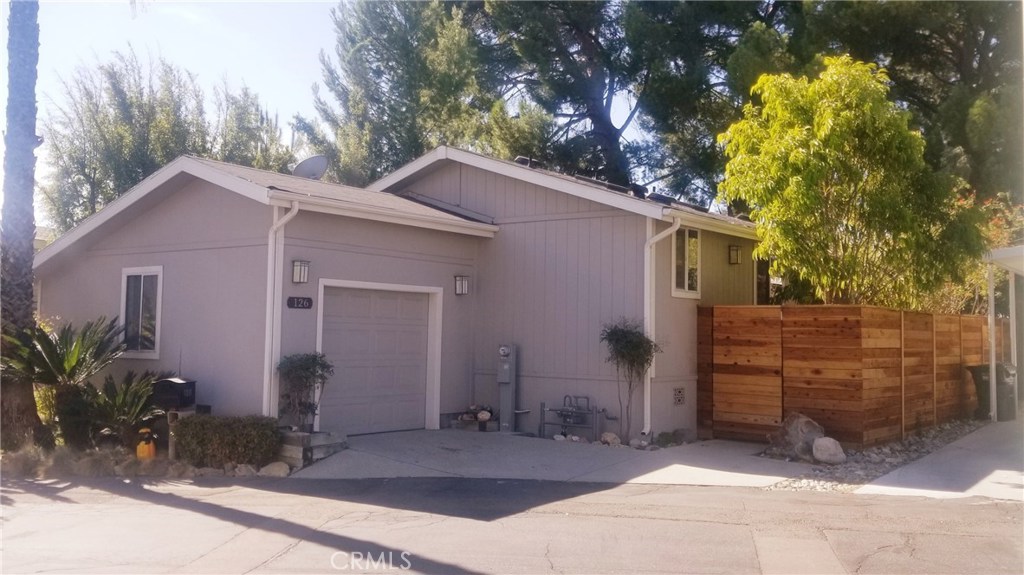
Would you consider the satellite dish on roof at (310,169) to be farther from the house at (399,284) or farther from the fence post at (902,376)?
the fence post at (902,376)

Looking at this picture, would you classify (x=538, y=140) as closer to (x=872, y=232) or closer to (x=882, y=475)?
(x=872, y=232)

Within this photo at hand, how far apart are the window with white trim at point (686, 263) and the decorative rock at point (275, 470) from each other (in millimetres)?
6056

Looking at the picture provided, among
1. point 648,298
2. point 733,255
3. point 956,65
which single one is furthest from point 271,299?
point 956,65

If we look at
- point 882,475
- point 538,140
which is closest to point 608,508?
point 882,475

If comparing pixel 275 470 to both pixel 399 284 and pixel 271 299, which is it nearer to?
pixel 271 299

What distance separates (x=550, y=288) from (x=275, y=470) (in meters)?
5.13

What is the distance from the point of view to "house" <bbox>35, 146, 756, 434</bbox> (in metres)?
11.8

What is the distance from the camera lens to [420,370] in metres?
13.5

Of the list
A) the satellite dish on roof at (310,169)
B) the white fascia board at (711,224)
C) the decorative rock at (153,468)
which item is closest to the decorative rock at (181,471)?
the decorative rock at (153,468)

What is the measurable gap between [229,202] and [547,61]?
12545 mm

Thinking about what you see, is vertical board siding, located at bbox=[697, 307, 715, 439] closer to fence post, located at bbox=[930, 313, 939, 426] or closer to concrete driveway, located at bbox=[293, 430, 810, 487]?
concrete driveway, located at bbox=[293, 430, 810, 487]

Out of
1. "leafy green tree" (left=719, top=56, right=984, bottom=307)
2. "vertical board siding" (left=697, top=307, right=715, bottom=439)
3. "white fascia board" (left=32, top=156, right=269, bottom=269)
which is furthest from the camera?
"vertical board siding" (left=697, top=307, right=715, bottom=439)

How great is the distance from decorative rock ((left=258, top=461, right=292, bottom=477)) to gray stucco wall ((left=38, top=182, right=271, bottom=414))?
109 centimetres

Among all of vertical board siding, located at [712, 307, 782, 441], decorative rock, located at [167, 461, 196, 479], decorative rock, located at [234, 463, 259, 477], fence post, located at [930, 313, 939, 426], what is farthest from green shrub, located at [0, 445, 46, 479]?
fence post, located at [930, 313, 939, 426]
